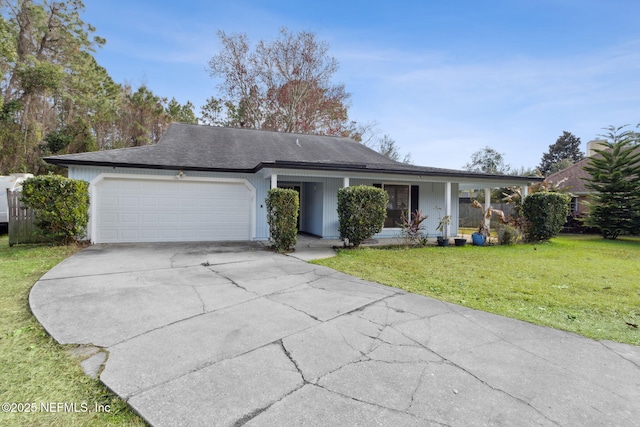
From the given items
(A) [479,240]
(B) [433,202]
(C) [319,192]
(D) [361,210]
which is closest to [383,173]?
(D) [361,210]

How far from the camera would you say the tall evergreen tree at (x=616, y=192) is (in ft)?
41.5

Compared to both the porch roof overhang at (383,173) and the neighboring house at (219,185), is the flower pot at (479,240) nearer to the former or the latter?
the neighboring house at (219,185)

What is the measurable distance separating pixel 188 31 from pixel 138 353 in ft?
44.1

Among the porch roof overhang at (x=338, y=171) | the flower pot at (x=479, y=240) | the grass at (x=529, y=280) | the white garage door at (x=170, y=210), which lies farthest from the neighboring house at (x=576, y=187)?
the white garage door at (x=170, y=210)

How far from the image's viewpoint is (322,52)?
2125cm

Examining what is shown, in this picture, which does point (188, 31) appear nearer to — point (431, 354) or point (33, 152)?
point (33, 152)

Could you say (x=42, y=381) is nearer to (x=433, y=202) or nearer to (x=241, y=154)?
(x=241, y=154)

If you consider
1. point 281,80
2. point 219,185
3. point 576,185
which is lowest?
point 219,185

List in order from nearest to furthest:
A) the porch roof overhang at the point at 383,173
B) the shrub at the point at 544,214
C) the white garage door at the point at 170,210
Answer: the porch roof overhang at the point at 383,173, the white garage door at the point at 170,210, the shrub at the point at 544,214

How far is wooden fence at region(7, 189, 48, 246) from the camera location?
320 inches

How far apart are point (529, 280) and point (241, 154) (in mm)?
9646

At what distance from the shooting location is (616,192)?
13.1m

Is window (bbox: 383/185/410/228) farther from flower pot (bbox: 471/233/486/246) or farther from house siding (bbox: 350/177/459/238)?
flower pot (bbox: 471/233/486/246)

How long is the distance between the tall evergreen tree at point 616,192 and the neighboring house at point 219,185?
16.5 ft
